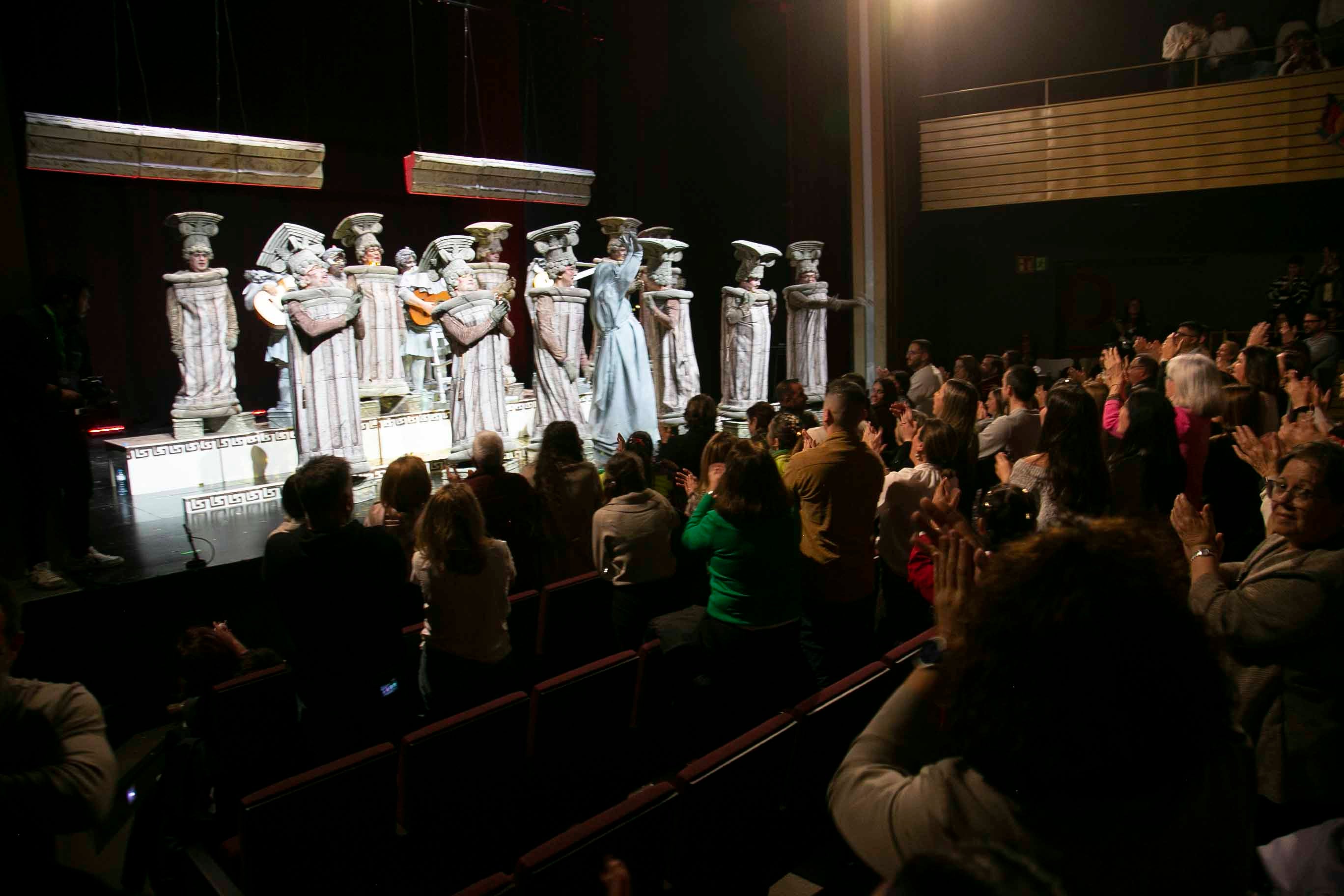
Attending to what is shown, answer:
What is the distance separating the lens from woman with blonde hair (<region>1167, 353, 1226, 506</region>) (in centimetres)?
387

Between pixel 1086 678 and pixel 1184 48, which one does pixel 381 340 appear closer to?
pixel 1086 678

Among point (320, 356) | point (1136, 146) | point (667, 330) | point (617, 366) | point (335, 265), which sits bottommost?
point (617, 366)

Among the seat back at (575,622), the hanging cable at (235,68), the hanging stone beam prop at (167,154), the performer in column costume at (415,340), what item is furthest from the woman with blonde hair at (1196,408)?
the hanging cable at (235,68)

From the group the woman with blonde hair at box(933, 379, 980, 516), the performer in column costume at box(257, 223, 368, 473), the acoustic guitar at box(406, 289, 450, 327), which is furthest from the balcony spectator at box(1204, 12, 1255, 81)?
the performer in column costume at box(257, 223, 368, 473)

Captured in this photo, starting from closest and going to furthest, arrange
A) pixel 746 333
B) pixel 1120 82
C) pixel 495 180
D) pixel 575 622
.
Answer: pixel 575 622, pixel 746 333, pixel 495 180, pixel 1120 82

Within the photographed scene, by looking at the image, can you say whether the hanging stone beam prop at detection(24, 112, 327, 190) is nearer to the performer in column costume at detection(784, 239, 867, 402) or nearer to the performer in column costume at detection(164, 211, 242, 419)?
the performer in column costume at detection(164, 211, 242, 419)

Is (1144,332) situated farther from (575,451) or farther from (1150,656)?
(1150,656)

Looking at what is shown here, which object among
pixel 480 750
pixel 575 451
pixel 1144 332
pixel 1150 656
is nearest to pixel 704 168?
pixel 1144 332

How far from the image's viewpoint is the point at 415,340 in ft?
34.9

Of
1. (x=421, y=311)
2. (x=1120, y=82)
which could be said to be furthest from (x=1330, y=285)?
(x=421, y=311)

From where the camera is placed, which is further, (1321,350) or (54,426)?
(1321,350)

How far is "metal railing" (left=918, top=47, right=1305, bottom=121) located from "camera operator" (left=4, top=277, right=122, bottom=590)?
31.5 feet

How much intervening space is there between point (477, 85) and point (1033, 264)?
770 cm

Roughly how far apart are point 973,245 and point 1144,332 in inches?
104
